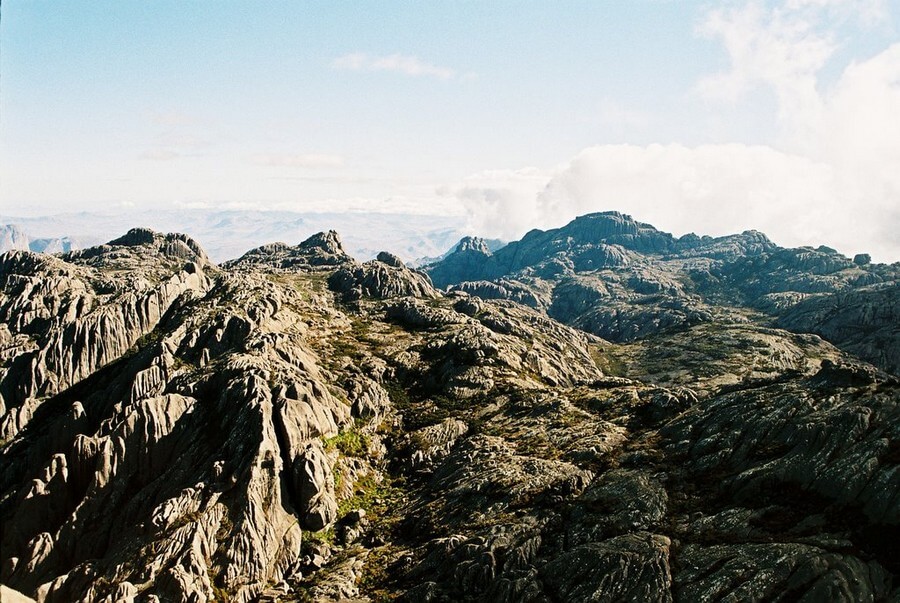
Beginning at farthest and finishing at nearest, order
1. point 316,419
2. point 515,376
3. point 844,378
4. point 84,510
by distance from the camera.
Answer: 1. point 515,376
2. point 316,419
3. point 844,378
4. point 84,510

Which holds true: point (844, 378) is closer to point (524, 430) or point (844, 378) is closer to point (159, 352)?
point (524, 430)

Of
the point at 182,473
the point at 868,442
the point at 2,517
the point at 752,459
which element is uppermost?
the point at 868,442

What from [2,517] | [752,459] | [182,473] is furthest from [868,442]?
[2,517]

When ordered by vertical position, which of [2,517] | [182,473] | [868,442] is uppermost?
[868,442]

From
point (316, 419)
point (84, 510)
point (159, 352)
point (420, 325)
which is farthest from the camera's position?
point (420, 325)

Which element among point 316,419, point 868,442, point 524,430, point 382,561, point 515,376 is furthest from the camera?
point 515,376

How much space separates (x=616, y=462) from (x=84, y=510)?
83.0 m

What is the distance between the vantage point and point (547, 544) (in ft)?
201

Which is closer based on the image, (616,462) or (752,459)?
(752,459)

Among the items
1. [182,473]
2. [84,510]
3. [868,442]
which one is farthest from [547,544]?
[84,510]

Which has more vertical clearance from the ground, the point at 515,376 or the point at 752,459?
the point at 752,459

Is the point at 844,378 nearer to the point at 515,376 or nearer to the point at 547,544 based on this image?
the point at 547,544

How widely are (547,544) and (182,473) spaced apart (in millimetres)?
57810

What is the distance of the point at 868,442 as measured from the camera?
59.7 m
